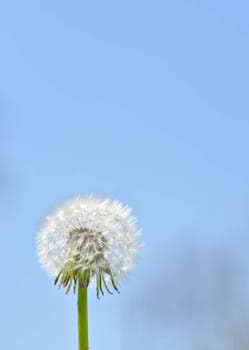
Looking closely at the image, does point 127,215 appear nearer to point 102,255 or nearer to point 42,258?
point 102,255

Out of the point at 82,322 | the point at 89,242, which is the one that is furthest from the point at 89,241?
the point at 82,322

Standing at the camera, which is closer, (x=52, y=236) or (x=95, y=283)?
(x=95, y=283)

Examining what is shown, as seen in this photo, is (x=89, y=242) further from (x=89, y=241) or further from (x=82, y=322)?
(x=82, y=322)

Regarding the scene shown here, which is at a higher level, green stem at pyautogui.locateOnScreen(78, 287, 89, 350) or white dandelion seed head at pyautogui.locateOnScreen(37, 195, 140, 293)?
white dandelion seed head at pyautogui.locateOnScreen(37, 195, 140, 293)

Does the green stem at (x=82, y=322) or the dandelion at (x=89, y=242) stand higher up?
the dandelion at (x=89, y=242)

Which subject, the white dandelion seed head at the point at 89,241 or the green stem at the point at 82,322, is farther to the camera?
the white dandelion seed head at the point at 89,241

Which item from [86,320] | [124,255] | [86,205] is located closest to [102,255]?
[124,255]

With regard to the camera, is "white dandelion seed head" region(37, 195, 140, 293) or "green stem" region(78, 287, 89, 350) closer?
"green stem" region(78, 287, 89, 350)
